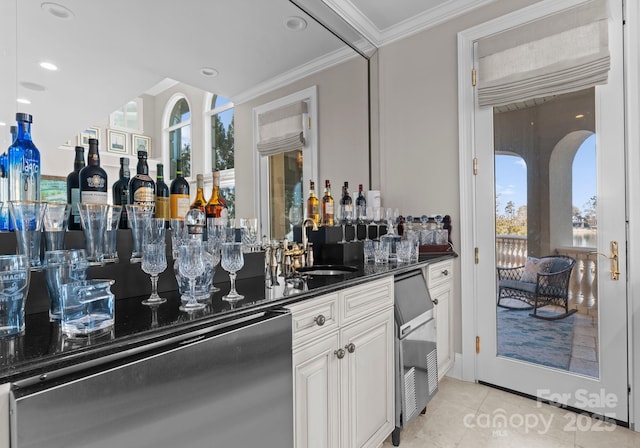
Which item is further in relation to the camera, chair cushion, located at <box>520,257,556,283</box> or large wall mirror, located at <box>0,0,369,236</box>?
chair cushion, located at <box>520,257,556,283</box>

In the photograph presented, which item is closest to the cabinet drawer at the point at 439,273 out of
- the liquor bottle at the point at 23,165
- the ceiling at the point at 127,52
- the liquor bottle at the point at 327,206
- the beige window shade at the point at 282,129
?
the liquor bottle at the point at 327,206

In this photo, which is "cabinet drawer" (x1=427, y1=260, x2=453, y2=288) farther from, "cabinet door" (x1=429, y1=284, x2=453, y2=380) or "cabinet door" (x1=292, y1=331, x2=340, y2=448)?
"cabinet door" (x1=292, y1=331, x2=340, y2=448)

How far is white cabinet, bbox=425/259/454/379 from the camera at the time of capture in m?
2.24

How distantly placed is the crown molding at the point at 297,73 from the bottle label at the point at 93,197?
91 centimetres

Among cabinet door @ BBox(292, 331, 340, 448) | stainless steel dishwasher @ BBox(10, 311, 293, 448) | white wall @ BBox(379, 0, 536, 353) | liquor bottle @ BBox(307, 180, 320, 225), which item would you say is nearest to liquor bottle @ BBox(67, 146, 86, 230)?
stainless steel dishwasher @ BBox(10, 311, 293, 448)

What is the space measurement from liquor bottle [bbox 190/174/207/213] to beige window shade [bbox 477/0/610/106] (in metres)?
2.04

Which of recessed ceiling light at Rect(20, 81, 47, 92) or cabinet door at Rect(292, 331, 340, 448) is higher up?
recessed ceiling light at Rect(20, 81, 47, 92)

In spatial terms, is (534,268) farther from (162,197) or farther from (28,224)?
(28,224)

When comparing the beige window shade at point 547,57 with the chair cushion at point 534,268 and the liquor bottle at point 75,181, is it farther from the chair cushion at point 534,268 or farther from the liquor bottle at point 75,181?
the liquor bottle at point 75,181

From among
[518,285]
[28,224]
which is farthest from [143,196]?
[518,285]

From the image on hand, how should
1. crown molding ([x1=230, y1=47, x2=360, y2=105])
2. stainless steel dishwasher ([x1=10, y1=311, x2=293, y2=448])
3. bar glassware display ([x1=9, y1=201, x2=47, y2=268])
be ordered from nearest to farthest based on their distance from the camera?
stainless steel dishwasher ([x1=10, y1=311, x2=293, y2=448]) < bar glassware display ([x1=9, y1=201, x2=47, y2=268]) < crown molding ([x1=230, y1=47, x2=360, y2=105])

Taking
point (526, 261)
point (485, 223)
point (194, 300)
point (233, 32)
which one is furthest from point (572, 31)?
point (194, 300)

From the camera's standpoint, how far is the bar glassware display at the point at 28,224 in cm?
96

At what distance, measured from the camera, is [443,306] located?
2377mm
